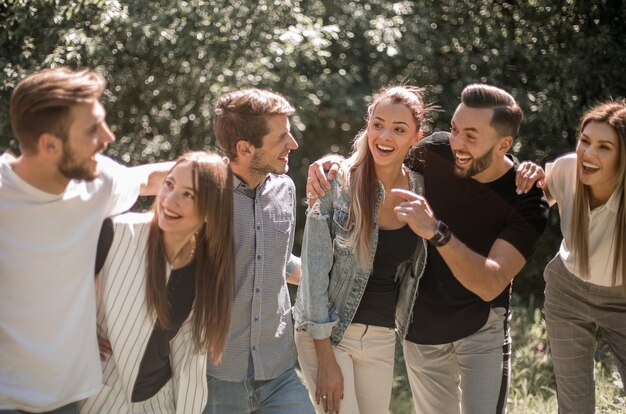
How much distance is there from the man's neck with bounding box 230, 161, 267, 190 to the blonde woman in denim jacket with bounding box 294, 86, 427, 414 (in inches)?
12.5

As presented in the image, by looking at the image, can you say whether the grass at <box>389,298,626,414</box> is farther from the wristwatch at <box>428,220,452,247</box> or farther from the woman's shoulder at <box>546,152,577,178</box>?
the wristwatch at <box>428,220,452,247</box>

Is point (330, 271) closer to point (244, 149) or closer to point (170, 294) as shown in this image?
point (244, 149)

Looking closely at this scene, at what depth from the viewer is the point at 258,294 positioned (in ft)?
13.8

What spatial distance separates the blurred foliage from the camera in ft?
24.8

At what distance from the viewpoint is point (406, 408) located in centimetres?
684

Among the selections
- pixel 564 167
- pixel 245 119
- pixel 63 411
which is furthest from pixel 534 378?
pixel 63 411

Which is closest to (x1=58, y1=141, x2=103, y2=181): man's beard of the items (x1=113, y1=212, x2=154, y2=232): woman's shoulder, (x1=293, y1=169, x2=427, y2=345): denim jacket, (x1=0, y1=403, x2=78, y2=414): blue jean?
(x1=113, y1=212, x2=154, y2=232): woman's shoulder

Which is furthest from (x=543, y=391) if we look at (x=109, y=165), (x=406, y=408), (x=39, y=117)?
(x=39, y=117)

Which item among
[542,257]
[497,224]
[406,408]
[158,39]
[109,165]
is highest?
[158,39]

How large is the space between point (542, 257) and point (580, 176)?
182 inches

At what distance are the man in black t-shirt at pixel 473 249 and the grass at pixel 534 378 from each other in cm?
205

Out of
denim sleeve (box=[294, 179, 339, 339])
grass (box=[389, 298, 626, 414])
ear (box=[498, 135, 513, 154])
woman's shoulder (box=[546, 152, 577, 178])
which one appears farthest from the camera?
grass (box=[389, 298, 626, 414])

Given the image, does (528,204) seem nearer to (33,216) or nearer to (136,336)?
(136,336)

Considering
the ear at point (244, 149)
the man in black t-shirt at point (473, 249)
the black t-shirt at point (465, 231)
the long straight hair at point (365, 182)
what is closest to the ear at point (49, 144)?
the ear at point (244, 149)
